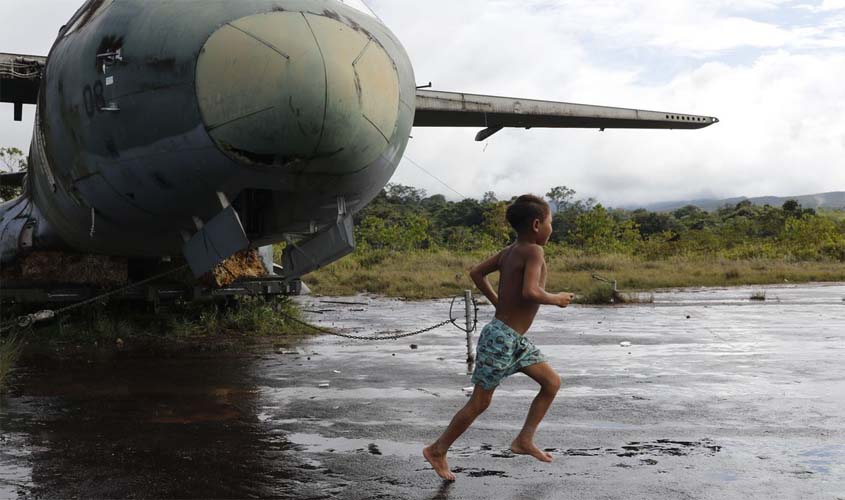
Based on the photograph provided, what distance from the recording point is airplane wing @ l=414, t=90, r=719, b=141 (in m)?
12.8

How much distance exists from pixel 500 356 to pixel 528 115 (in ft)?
28.8

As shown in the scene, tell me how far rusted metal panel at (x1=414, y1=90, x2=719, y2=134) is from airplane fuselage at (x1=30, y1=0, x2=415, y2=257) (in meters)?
5.57

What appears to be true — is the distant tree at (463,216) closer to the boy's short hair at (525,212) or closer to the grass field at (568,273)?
the grass field at (568,273)

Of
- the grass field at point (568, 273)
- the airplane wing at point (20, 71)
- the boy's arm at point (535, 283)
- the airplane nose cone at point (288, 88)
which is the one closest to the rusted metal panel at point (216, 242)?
the airplane nose cone at point (288, 88)

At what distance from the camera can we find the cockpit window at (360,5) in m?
6.94

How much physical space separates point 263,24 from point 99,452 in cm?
285

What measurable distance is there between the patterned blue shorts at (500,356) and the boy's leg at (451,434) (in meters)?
0.07

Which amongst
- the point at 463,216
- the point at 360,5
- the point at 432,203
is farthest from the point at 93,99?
the point at 432,203

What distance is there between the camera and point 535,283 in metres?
5.09

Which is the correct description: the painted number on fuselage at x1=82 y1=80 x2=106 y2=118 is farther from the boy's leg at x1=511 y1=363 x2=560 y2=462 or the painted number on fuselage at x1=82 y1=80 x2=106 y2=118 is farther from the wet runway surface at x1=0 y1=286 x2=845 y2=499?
the boy's leg at x1=511 y1=363 x2=560 y2=462

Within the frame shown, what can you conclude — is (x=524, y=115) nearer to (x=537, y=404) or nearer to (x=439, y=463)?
(x=537, y=404)

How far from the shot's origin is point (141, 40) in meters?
6.32

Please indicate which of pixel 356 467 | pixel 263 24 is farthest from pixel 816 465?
pixel 263 24

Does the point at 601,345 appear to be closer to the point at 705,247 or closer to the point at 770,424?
the point at 770,424
